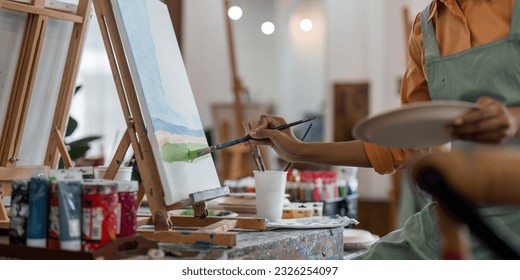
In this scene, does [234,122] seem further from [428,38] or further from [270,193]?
[428,38]

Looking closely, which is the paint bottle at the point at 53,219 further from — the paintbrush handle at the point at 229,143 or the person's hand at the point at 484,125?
the person's hand at the point at 484,125

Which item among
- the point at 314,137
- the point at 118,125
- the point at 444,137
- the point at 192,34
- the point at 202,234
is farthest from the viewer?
the point at 192,34

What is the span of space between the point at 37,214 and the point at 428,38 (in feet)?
3.31

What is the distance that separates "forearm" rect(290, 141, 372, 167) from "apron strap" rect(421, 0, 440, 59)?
30 centimetres

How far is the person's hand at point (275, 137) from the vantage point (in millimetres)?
1818

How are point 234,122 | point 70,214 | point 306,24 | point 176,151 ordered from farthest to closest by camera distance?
point 306,24 < point 234,122 < point 176,151 < point 70,214

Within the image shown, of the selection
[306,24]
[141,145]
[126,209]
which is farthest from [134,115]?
[306,24]

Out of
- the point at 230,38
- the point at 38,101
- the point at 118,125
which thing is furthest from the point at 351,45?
the point at 38,101

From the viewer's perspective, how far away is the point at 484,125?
3.56 feet

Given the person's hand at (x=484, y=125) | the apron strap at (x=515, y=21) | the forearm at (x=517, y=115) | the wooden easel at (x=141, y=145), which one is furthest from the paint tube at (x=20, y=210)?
the apron strap at (x=515, y=21)

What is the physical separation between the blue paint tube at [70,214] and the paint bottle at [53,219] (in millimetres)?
19
